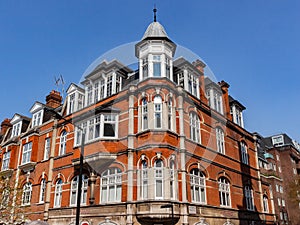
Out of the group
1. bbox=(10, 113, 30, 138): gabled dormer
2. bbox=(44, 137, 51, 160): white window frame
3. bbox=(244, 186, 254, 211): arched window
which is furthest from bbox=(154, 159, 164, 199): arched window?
bbox=(10, 113, 30, 138): gabled dormer

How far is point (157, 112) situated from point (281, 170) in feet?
113

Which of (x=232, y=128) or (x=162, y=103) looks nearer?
(x=162, y=103)

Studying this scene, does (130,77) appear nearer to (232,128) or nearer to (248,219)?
(232,128)

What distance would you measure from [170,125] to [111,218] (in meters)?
6.58

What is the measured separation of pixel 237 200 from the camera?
2289 centimetres

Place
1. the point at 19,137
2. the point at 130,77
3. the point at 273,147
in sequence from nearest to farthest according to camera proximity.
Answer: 1. the point at 130,77
2. the point at 19,137
3. the point at 273,147

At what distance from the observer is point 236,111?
1093 inches

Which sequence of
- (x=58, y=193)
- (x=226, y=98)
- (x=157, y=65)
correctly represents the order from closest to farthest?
(x=157, y=65)
(x=58, y=193)
(x=226, y=98)

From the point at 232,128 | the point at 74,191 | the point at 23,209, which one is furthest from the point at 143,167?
the point at 23,209

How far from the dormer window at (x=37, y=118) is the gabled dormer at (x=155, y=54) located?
494 inches

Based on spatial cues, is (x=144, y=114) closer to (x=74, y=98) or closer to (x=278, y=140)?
(x=74, y=98)

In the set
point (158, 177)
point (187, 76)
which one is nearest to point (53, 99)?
point (187, 76)

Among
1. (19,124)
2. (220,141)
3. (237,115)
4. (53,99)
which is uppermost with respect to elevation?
(53,99)

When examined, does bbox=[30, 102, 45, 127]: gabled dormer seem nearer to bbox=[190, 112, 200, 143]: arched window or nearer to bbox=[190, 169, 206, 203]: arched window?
bbox=[190, 112, 200, 143]: arched window
